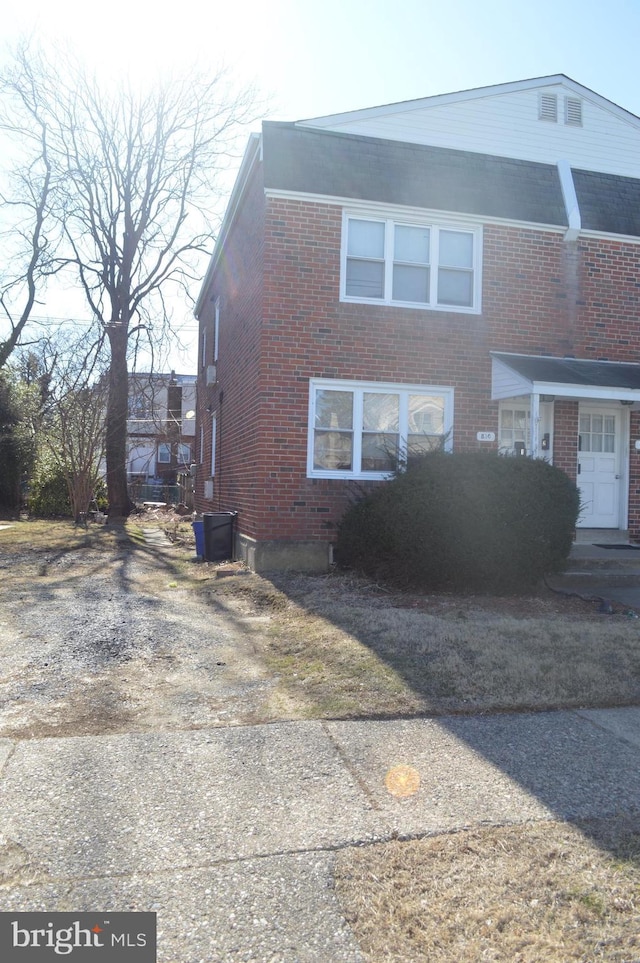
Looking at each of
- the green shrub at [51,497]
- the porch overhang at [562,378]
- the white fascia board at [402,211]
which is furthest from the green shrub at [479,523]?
the green shrub at [51,497]

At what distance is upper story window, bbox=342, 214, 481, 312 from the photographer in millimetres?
10938

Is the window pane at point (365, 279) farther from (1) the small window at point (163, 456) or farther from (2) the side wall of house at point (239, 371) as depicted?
(1) the small window at point (163, 456)

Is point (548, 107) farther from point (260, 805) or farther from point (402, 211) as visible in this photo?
point (260, 805)

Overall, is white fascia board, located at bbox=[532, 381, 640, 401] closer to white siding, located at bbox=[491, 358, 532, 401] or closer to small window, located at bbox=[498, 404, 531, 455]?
white siding, located at bbox=[491, 358, 532, 401]

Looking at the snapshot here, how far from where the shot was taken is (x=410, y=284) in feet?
36.6

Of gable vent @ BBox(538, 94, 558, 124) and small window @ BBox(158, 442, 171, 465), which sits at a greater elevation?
gable vent @ BBox(538, 94, 558, 124)

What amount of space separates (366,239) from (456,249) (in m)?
1.48

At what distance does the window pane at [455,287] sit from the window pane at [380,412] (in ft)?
5.96

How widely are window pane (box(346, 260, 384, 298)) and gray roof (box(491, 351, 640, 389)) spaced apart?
207 cm

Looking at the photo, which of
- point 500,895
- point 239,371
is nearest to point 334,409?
point 239,371

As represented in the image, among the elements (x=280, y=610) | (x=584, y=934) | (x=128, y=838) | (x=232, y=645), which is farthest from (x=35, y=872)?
(x=280, y=610)

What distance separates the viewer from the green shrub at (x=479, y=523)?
8.22 m

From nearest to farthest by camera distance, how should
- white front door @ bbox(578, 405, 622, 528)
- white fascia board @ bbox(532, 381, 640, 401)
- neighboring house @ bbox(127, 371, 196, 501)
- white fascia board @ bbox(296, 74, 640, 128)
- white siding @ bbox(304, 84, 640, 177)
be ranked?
1. white fascia board @ bbox(532, 381, 640, 401)
2. white fascia board @ bbox(296, 74, 640, 128)
3. white siding @ bbox(304, 84, 640, 177)
4. white front door @ bbox(578, 405, 622, 528)
5. neighboring house @ bbox(127, 371, 196, 501)

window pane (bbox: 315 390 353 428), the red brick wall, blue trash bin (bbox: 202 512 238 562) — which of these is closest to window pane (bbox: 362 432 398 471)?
window pane (bbox: 315 390 353 428)
